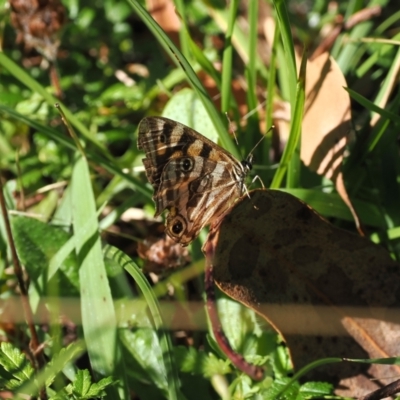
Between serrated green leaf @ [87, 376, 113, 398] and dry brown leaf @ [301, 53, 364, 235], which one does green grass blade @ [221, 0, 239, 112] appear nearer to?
dry brown leaf @ [301, 53, 364, 235]

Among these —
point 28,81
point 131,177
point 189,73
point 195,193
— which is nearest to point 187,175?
point 195,193

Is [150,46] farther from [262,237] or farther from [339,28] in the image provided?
[262,237]

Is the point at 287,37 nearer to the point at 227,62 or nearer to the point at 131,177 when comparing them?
the point at 227,62

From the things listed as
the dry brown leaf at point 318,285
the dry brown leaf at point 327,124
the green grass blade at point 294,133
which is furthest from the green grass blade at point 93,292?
the dry brown leaf at point 327,124

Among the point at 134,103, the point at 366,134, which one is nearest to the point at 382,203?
the point at 366,134

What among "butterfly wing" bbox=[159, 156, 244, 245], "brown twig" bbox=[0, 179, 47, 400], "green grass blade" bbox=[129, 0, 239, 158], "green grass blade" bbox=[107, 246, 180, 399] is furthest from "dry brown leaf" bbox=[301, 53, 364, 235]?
"brown twig" bbox=[0, 179, 47, 400]

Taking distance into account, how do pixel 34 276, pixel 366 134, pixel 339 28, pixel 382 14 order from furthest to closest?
pixel 382 14 → pixel 339 28 → pixel 366 134 → pixel 34 276
